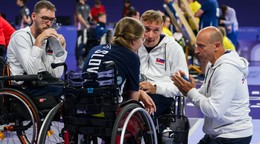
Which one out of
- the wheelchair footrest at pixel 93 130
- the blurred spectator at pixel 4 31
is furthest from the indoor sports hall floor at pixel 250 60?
the wheelchair footrest at pixel 93 130

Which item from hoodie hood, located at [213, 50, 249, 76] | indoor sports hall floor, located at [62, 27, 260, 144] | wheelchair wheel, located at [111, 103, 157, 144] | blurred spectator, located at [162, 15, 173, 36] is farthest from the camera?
blurred spectator, located at [162, 15, 173, 36]

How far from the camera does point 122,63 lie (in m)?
4.34

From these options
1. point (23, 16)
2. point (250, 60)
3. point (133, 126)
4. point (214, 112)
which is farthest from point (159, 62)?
point (250, 60)

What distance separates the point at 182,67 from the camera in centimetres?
527

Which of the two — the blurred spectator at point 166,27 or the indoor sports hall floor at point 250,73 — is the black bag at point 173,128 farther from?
the blurred spectator at point 166,27

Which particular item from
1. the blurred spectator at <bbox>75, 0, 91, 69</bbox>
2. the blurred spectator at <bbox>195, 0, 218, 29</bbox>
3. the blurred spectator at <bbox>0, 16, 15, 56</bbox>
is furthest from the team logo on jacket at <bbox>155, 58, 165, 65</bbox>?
the blurred spectator at <bbox>75, 0, 91, 69</bbox>

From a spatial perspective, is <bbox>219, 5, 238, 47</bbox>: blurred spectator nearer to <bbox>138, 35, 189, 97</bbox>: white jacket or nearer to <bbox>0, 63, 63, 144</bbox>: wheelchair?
<bbox>138, 35, 189, 97</bbox>: white jacket

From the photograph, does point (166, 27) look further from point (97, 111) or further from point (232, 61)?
point (97, 111)

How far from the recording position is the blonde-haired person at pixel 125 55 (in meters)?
Answer: 4.34

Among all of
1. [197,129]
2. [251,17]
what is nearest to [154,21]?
[197,129]

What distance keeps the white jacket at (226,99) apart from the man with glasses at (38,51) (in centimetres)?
149

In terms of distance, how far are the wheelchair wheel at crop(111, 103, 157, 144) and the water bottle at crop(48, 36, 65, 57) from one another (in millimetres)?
1302

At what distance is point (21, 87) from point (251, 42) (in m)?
13.0

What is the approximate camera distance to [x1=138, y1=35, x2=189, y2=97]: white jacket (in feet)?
17.3
